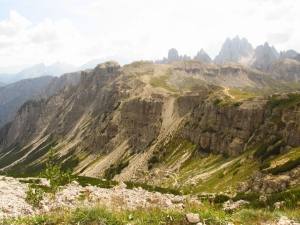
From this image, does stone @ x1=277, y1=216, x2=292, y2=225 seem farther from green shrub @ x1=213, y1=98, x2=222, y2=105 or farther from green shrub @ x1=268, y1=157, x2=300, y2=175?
green shrub @ x1=213, y1=98, x2=222, y2=105

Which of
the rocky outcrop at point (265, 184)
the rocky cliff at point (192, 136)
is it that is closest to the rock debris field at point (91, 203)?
the rocky outcrop at point (265, 184)

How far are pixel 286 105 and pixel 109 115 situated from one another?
135m

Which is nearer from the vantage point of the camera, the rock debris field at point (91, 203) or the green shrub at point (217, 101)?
the rock debris field at point (91, 203)

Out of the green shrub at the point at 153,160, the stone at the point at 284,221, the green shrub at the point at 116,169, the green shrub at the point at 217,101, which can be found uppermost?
the green shrub at the point at 217,101

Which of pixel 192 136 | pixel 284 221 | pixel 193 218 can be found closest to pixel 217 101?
pixel 192 136

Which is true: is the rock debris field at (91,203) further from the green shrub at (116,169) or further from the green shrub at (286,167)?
the green shrub at (116,169)

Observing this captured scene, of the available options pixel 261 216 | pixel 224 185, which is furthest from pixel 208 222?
pixel 224 185

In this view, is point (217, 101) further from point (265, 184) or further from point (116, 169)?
point (265, 184)

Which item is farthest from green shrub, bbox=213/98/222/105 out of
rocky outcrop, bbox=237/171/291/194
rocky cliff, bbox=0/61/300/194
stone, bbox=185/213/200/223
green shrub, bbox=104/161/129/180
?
stone, bbox=185/213/200/223

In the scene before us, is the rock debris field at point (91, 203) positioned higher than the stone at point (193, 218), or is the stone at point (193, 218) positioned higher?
the stone at point (193, 218)

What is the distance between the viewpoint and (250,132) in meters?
77.6

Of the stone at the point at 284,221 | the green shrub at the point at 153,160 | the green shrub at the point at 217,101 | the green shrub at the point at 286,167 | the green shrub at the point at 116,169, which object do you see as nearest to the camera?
the stone at the point at 284,221

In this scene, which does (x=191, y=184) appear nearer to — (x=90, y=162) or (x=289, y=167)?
(x=289, y=167)

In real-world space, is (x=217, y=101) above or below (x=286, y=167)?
above
